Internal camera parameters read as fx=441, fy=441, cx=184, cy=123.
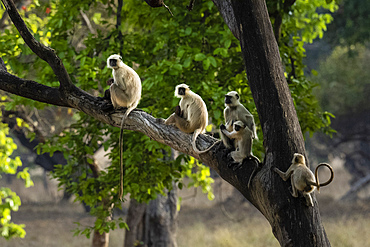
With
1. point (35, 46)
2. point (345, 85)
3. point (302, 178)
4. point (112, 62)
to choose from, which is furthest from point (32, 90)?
point (345, 85)

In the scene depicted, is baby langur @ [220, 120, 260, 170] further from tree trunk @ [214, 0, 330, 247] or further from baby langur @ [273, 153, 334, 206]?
baby langur @ [273, 153, 334, 206]

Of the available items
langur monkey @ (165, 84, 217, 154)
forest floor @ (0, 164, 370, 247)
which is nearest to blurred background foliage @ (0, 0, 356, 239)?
langur monkey @ (165, 84, 217, 154)

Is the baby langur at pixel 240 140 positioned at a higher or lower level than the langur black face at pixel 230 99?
lower

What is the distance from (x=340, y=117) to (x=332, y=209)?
4.51m

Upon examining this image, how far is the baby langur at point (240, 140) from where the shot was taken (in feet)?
11.6

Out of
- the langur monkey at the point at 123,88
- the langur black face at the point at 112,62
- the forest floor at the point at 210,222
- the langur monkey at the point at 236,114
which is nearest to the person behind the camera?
the langur monkey at the point at 236,114

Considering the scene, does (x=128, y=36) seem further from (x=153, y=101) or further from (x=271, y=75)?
(x=271, y=75)

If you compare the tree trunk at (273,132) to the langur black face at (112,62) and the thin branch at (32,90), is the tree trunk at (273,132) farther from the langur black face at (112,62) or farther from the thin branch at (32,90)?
the thin branch at (32,90)

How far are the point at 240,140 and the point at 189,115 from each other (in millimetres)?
942

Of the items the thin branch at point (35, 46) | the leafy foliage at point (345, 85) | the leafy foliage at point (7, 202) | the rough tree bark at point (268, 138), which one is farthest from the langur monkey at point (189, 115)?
the leafy foliage at point (345, 85)

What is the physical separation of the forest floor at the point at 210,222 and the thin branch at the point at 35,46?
266 inches

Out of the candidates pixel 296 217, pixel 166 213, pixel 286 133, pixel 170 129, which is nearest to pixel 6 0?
pixel 170 129

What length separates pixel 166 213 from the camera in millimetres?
9344

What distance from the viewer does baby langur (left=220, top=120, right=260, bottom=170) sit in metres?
3.53
